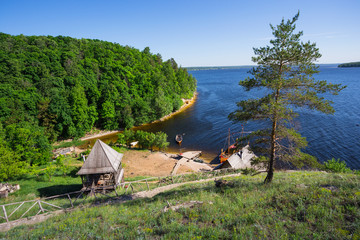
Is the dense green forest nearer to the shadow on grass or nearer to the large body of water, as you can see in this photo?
the shadow on grass

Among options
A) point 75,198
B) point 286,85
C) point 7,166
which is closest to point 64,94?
point 7,166

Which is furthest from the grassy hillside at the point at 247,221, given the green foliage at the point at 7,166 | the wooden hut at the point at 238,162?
the wooden hut at the point at 238,162

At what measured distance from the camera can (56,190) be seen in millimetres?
17203

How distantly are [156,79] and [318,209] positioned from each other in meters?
53.6

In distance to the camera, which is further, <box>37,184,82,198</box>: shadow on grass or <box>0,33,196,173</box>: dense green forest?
<box>0,33,196,173</box>: dense green forest

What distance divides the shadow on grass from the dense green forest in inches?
226

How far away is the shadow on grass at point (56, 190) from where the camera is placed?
53.9 feet

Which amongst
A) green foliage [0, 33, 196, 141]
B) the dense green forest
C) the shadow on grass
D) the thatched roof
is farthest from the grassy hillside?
green foliage [0, 33, 196, 141]

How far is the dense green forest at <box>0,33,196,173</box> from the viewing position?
26.1m

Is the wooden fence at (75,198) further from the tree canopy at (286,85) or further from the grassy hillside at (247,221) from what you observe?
the tree canopy at (286,85)

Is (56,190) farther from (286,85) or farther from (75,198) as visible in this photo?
(286,85)

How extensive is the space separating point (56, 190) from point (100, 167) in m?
5.21

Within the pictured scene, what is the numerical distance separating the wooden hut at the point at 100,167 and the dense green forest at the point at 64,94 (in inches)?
363

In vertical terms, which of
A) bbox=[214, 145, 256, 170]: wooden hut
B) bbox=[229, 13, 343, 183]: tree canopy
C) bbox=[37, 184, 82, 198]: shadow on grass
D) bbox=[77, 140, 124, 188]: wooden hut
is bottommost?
bbox=[214, 145, 256, 170]: wooden hut
